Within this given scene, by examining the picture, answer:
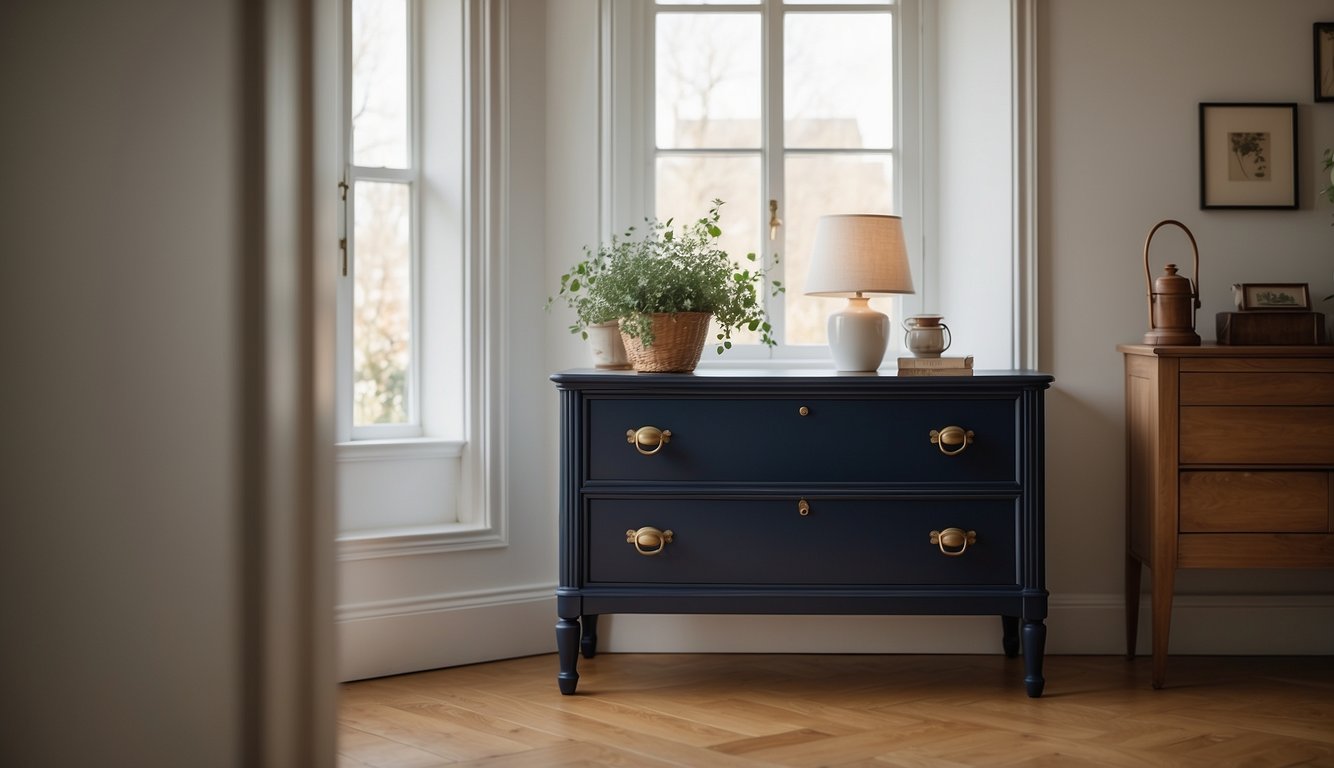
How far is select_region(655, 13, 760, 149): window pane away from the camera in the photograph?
337cm

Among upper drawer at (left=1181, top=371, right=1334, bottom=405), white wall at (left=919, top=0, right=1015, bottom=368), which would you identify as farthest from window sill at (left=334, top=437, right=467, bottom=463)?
upper drawer at (left=1181, top=371, right=1334, bottom=405)

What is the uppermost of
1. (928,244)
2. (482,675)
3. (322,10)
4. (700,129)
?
(700,129)

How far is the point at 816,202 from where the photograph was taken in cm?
339

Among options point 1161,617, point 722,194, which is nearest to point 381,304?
point 722,194

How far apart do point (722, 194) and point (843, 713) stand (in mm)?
1598

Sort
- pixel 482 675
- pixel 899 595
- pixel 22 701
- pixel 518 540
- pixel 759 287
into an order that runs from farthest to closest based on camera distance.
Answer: pixel 759 287 → pixel 518 540 → pixel 482 675 → pixel 899 595 → pixel 22 701

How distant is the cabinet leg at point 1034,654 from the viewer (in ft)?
8.86

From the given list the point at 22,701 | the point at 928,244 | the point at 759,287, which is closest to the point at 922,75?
the point at 928,244

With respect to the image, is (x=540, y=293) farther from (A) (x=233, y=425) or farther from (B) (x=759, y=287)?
(A) (x=233, y=425)

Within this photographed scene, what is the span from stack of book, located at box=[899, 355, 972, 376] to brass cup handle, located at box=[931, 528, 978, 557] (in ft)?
1.31

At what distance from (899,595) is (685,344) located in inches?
32.7

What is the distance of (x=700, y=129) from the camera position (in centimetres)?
337

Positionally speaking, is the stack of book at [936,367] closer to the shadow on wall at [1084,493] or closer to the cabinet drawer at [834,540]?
the cabinet drawer at [834,540]

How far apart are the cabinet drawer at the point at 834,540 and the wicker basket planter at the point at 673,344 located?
1.17ft
